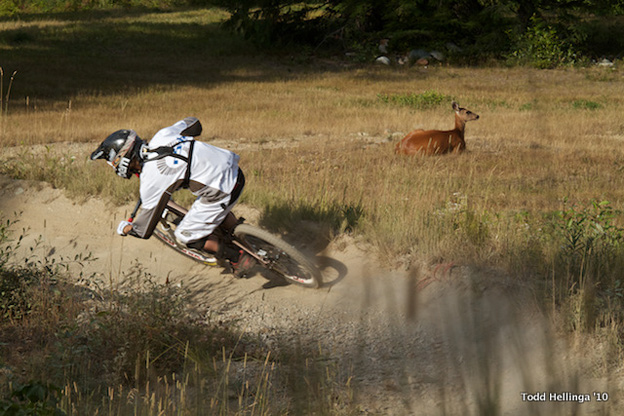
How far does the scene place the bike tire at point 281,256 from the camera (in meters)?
6.57

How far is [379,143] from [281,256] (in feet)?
24.4

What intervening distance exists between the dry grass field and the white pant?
5.80 feet

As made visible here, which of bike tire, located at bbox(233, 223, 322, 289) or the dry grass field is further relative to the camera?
the dry grass field

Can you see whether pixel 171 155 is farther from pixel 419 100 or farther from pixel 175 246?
pixel 419 100

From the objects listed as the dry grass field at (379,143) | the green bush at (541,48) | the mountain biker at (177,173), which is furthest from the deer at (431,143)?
the green bush at (541,48)

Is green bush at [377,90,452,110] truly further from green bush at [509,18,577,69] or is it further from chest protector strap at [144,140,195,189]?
chest protector strap at [144,140,195,189]

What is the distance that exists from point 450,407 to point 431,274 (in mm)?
2455

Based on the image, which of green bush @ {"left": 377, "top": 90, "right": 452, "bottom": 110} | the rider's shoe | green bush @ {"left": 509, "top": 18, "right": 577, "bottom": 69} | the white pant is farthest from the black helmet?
green bush @ {"left": 509, "top": 18, "right": 577, "bottom": 69}

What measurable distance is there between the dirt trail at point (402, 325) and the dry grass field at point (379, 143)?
1.05 ft

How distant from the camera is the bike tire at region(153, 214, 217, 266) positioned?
24.3ft

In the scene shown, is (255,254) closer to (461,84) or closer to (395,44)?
(461,84)

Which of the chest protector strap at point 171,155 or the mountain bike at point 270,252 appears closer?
the chest protector strap at point 171,155

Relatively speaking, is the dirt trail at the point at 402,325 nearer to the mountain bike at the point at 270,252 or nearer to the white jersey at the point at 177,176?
the mountain bike at the point at 270,252

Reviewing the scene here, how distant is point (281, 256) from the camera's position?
22.5 ft
